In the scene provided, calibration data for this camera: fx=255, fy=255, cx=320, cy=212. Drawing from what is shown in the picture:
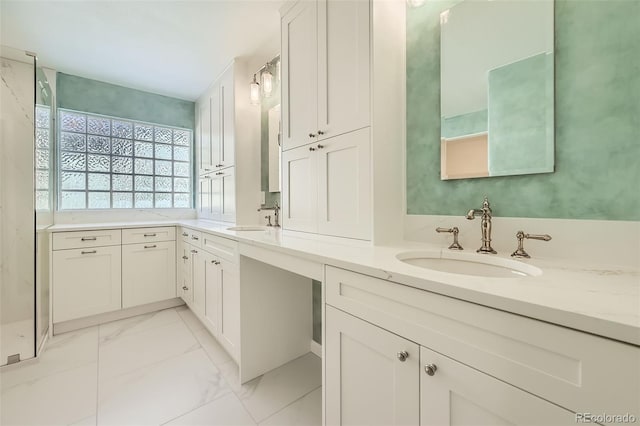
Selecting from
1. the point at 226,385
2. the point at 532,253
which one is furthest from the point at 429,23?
the point at 226,385

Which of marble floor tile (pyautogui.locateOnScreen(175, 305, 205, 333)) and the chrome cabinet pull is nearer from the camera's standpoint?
the chrome cabinet pull

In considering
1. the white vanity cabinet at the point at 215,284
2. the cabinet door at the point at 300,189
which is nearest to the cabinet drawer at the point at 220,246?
the white vanity cabinet at the point at 215,284

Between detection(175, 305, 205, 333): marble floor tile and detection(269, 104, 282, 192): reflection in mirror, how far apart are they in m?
1.45

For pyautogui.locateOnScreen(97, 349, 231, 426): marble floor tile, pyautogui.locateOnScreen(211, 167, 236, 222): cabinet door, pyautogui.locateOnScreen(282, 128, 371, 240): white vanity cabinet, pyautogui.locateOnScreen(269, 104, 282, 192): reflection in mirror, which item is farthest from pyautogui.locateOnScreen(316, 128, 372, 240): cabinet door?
pyautogui.locateOnScreen(211, 167, 236, 222): cabinet door

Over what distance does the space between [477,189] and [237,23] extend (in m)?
2.08

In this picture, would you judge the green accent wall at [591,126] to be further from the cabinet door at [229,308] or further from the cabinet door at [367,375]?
the cabinet door at [229,308]

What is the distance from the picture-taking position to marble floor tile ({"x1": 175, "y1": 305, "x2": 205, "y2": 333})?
7.80 feet

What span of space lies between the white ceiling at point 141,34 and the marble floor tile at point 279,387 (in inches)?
100.0

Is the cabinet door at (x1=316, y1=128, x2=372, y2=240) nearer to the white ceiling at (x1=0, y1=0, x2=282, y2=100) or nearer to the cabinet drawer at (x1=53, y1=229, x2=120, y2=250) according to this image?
the white ceiling at (x1=0, y1=0, x2=282, y2=100)

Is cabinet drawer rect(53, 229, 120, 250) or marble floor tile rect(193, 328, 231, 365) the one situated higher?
cabinet drawer rect(53, 229, 120, 250)

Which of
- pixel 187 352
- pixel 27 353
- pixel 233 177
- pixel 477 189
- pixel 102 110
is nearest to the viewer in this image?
pixel 477 189

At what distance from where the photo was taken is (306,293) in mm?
1952

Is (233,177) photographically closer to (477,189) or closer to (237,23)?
(237,23)

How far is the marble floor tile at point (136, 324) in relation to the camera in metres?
2.28
